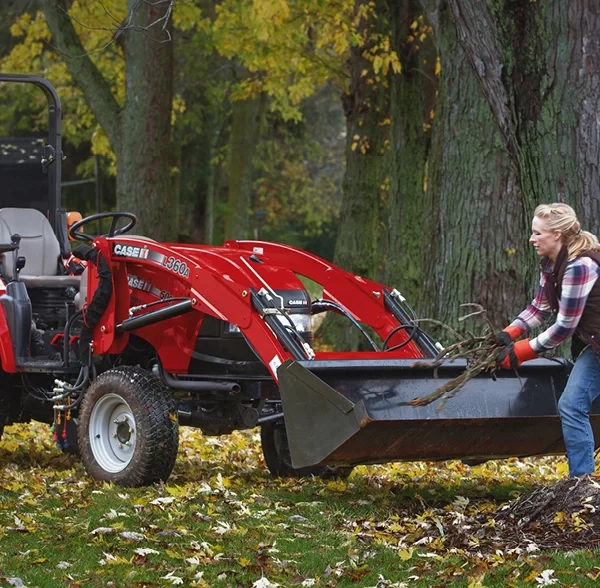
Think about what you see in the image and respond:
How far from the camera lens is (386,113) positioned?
60.3ft

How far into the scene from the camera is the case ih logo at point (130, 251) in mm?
8180

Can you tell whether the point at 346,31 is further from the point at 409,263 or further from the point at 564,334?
the point at 564,334

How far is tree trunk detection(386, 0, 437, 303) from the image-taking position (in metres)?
16.1

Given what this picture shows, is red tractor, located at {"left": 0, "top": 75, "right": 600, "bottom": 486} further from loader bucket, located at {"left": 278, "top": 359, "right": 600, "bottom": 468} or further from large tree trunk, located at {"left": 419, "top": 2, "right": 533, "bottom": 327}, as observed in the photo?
large tree trunk, located at {"left": 419, "top": 2, "right": 533, "bottom": 327}

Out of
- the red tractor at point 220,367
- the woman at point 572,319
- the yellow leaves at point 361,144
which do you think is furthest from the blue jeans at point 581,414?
the yellow leaves at point 361,144

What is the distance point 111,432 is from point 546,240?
3.30 m

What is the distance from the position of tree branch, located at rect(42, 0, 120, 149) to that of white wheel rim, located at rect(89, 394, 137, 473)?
30.4 ft

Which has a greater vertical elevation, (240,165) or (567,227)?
(240,165)

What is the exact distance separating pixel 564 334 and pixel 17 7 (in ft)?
62.8

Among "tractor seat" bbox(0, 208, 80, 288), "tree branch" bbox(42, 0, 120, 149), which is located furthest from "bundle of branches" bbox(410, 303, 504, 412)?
"tree branch" bbox(42, 0, 120, 149)

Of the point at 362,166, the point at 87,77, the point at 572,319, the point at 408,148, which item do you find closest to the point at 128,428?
the point at 572,319

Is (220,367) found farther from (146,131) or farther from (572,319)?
(146,131)

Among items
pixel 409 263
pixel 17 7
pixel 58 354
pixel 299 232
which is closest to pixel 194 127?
pixel 17 7

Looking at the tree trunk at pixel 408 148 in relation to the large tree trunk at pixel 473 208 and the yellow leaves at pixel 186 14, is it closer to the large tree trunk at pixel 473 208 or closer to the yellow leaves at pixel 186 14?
the large tree trunk at pixel 473 208
